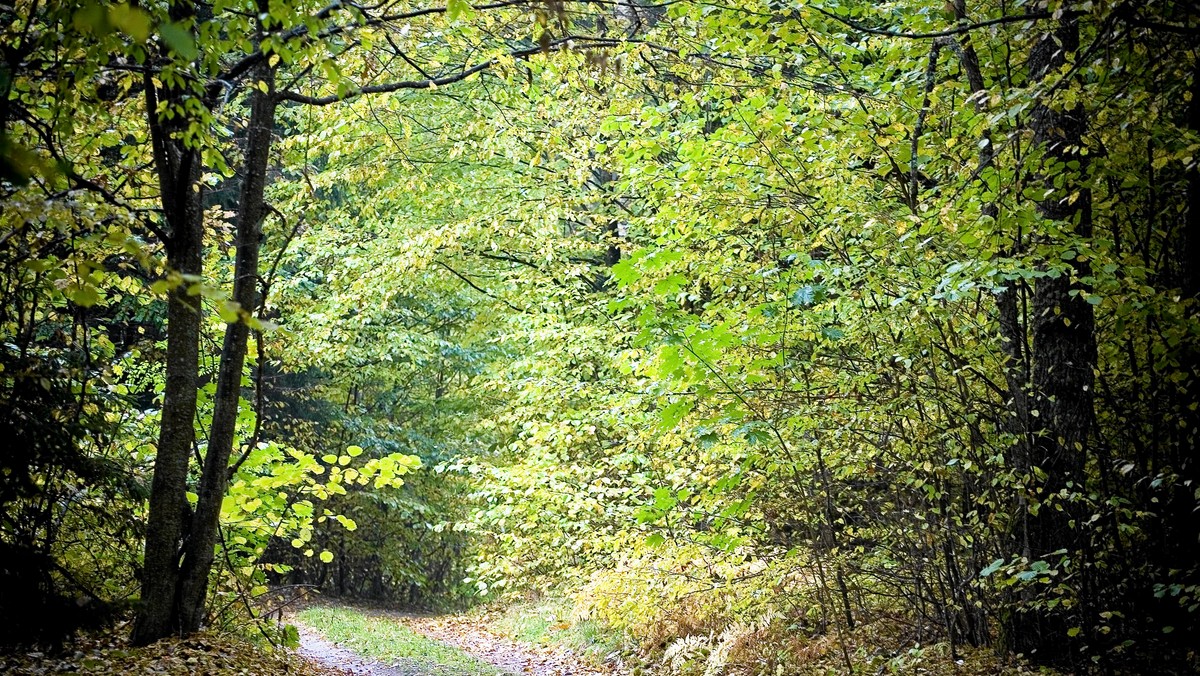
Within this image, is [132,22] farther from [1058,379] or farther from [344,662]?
[344,662]

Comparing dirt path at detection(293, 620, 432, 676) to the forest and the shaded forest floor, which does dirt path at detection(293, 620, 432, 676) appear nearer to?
the shaded forest floor

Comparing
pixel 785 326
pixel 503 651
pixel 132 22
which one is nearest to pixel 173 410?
pixel 785 326

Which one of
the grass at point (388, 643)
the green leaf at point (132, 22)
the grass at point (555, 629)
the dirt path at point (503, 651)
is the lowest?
the dirt path at point (503, 651)

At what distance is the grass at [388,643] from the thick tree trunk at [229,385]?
469cm

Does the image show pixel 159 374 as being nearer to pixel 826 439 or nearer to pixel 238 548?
pixel 238 548

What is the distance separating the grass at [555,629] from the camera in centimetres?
1144

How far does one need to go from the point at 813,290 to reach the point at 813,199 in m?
1.57

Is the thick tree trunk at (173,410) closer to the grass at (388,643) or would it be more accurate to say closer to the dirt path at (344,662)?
the dirt path at (344,662)

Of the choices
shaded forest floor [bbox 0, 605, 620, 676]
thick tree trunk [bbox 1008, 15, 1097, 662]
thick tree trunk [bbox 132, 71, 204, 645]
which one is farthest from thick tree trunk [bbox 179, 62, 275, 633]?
thick tree trunk [bbox 1008, 15, 1097, 662]

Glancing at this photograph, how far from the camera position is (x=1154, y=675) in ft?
17.4

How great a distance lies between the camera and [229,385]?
682 cm

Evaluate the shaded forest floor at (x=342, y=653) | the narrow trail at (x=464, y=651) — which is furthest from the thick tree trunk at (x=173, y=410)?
the narrow trail at (x=464, y=651)

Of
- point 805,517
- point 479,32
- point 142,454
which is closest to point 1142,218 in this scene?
point 805,517

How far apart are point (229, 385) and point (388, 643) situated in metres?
7.63
